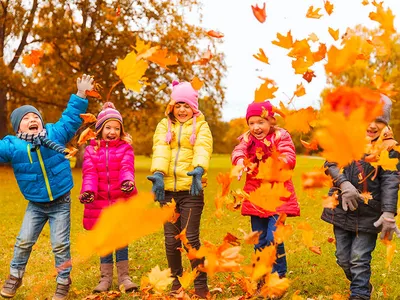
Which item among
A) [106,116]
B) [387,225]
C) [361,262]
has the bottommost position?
[361,262]

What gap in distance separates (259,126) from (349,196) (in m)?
0.88

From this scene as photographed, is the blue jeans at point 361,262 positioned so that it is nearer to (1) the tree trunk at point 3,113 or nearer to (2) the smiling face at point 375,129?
(2) the smiling face at point 375,129

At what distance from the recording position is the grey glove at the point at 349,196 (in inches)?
133

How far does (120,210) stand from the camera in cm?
160

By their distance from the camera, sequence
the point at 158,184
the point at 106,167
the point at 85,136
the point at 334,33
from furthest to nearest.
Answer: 1. the point at 106,167
2. the point at 158,184
3. the point at 85,136
4. the point at 334,33

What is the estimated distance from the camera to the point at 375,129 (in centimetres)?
340

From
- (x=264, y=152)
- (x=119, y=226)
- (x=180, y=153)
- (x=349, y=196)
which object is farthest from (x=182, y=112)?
(x=119, y=226)

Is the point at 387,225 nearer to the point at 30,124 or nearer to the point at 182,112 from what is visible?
the point at 182,112

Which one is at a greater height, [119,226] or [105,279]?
[119,226]

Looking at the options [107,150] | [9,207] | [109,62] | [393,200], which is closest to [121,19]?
[109,62]

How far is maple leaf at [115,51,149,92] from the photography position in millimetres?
2557

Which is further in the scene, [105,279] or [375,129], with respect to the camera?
[105,279]

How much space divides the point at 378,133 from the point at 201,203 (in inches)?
55.8

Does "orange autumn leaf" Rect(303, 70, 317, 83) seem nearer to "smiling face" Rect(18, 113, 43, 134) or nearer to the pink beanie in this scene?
the pink beanie
